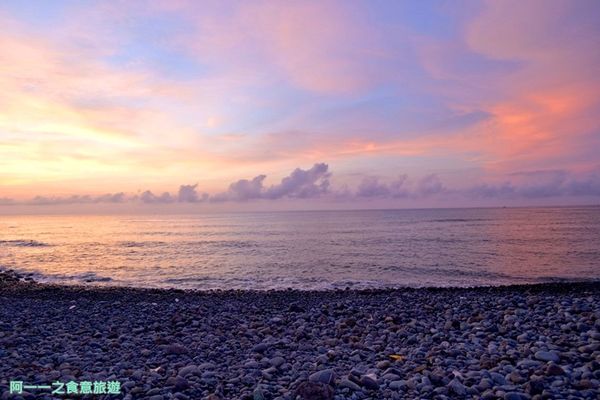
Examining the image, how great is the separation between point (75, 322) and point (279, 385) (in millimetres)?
8980

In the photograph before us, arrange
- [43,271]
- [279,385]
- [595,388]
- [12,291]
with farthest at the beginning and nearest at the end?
[43,271], [12,291], [279,385], [595,388]

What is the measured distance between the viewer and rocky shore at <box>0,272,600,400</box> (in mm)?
6285

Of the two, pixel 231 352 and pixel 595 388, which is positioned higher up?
pixel 595 388

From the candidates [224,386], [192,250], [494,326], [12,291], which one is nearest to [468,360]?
[494,326]

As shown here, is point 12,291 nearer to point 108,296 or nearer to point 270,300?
point 108,296

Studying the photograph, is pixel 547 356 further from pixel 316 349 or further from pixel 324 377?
pixel 316 349

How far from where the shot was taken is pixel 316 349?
29.6 ft

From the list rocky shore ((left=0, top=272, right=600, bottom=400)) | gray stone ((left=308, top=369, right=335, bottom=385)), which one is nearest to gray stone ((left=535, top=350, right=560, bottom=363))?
rocky shore ((left=0, top=272, right=600, bottom=400))

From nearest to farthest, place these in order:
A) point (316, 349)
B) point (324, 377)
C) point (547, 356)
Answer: point (324, 377) < point (547, 356) < point (316, 349)

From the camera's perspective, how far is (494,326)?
32.5 ft

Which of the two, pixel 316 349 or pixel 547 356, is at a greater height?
pixel 547 356

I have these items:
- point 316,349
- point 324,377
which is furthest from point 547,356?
point 316,349

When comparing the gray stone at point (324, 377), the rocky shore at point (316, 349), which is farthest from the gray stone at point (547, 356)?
the gray stone at point (324, 377)

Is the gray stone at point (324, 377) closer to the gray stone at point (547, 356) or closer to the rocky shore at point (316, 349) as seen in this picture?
the rocky shore at point (316, 349)
